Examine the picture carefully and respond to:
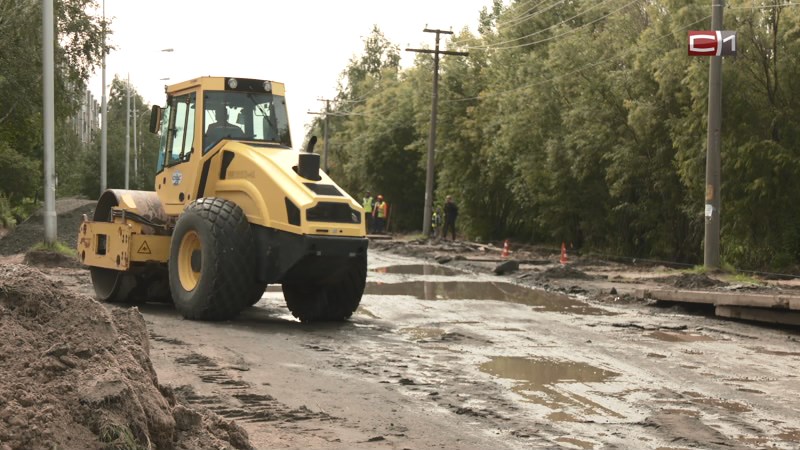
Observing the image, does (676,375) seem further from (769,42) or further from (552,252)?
(552,252)

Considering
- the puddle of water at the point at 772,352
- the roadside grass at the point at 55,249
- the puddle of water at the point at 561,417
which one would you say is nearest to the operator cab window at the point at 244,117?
the puddle of water at the point at 772,352

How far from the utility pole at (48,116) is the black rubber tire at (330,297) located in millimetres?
11418

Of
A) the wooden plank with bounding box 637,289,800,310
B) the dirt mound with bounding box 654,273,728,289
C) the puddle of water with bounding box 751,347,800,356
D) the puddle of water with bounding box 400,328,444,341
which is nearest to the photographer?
the puddle of water with bounding box 751,347,800,356

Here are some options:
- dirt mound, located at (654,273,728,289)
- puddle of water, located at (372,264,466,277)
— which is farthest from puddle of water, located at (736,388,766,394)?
puddle of water, located at (372,264,466,277)

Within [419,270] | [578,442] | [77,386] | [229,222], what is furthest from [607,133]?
[77,386]

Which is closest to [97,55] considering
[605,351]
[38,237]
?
[38,237]

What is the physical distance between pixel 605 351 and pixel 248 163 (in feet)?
18.5

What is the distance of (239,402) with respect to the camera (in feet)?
29.7

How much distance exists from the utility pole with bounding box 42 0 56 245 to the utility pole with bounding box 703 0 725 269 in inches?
609

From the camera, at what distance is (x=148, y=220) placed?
16500 millimetres

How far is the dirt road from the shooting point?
820 centimetres

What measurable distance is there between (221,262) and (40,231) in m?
19.4

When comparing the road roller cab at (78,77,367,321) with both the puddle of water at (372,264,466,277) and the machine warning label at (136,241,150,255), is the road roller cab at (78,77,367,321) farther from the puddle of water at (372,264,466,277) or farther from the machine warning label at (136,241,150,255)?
the puddle of water at (372,264,466,277)

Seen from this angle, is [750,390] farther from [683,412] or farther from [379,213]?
[379,213]
